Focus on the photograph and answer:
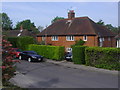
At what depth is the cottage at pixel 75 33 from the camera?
32375mm

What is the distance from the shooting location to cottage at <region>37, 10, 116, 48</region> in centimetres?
3238

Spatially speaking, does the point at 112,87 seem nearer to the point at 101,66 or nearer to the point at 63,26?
the point at 101,66

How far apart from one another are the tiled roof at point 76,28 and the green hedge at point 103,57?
13091 millimetres

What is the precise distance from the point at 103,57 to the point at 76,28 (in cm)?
1737

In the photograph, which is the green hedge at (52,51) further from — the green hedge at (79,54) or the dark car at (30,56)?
the green hedge at (79,54)

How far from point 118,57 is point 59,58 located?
8352 mm

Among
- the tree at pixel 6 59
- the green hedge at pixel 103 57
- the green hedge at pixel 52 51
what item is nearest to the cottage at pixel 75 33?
the green hedge at pixel 52 51

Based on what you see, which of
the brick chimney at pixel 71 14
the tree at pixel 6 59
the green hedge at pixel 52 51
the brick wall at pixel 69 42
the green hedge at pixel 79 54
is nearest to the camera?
the tree at pixel 6 59

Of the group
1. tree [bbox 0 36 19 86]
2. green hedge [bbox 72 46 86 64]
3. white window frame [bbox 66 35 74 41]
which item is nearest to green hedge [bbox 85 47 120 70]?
green hedge [bbox 72 46 86 64]

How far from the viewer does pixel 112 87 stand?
36.4 feet

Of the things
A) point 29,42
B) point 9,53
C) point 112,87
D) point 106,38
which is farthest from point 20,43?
point 9,53

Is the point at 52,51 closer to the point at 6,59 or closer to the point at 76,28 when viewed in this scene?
the point at 76,28

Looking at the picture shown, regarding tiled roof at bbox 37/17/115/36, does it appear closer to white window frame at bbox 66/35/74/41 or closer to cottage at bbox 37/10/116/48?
cottage at bbox 37/10/116/48

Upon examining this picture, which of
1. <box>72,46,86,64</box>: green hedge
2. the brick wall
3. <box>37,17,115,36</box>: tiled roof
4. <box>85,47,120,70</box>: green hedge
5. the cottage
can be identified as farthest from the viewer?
<box>37,17,115,36</box>: tiled roof
